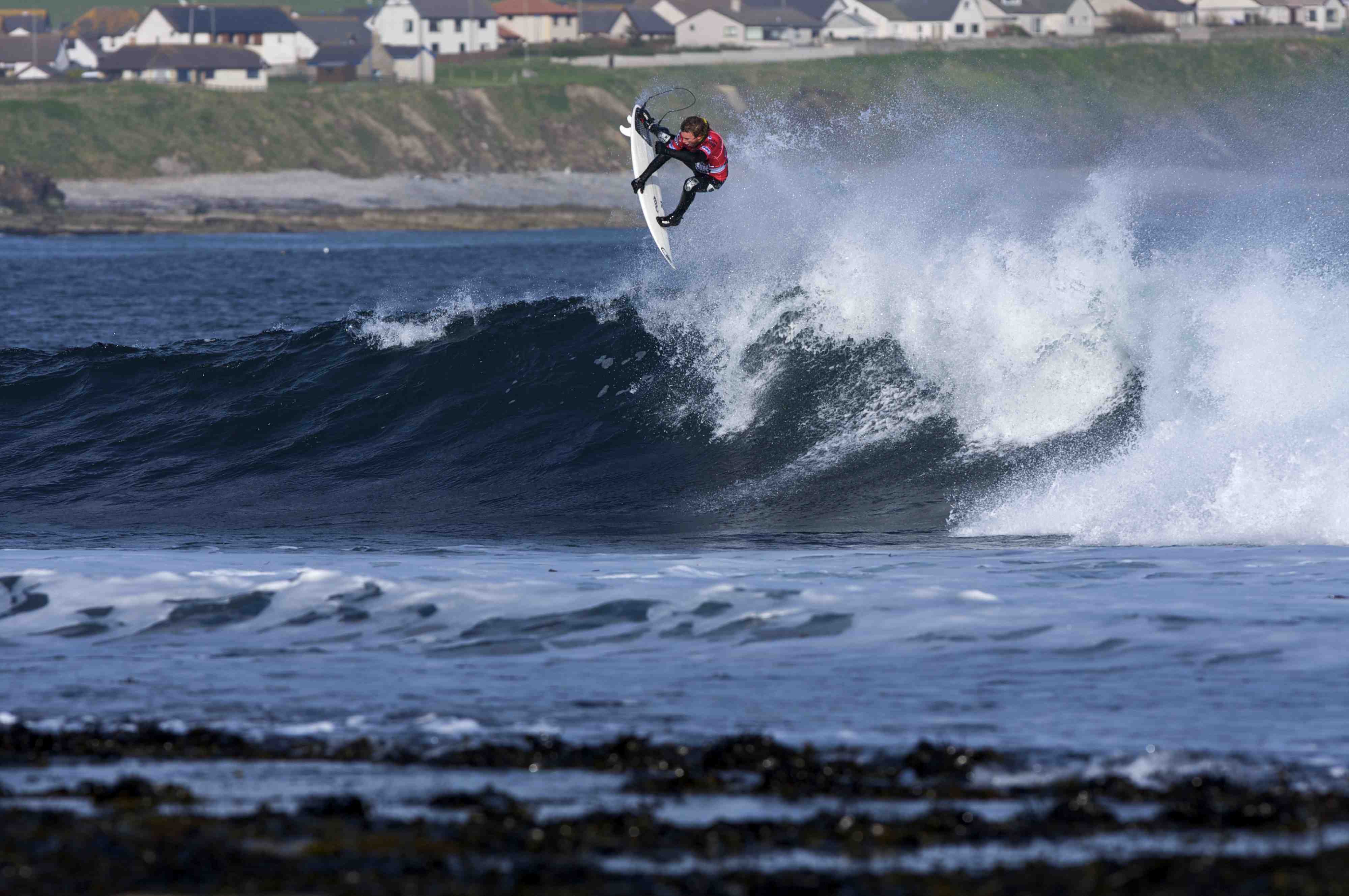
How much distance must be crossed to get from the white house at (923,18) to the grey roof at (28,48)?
59.7 m

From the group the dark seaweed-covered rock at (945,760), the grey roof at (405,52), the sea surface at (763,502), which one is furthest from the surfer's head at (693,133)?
the grey roof at (405,52)

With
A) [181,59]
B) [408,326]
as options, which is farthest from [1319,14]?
[408,326]

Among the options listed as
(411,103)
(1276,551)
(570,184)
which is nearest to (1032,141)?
(570,184)

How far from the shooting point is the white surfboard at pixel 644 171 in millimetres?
14758

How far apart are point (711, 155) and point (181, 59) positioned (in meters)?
98.9

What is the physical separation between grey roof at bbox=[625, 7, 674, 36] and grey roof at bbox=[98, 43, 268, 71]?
103 ft

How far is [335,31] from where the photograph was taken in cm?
12719

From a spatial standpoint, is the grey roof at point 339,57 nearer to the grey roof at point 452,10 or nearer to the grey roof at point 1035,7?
the grey roof at point 452,10

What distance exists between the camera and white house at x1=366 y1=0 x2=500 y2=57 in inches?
4717

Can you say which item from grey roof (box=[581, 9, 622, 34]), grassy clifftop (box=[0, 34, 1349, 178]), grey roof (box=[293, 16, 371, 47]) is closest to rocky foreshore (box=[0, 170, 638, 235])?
grassy clifftop (box=[0, 34, 1349, 178])

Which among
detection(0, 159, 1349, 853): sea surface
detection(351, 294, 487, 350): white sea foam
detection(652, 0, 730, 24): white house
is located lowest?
detection(0, 159, 1349, 853): sea surface

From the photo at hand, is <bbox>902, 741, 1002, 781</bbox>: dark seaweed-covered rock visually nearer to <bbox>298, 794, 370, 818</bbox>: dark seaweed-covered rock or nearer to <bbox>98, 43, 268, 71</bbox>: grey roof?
<bbox>298, 794, 370, 818</bbox>: dark seaweed-covered rock

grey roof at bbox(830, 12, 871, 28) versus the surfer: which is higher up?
grey roof at bbox(830, 12, 871, 28)

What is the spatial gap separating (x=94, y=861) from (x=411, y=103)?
98278 millimetres
